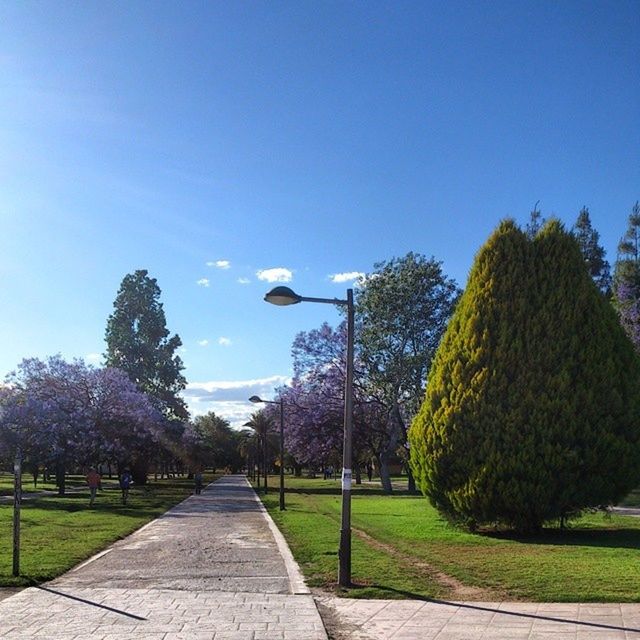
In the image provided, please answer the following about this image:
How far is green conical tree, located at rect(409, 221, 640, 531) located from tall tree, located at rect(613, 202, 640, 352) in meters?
22.6

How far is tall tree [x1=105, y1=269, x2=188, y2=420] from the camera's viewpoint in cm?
6088

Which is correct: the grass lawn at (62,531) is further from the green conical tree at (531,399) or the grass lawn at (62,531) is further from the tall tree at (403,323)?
the tall tree at (403,323)

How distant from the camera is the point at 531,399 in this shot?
666 inches

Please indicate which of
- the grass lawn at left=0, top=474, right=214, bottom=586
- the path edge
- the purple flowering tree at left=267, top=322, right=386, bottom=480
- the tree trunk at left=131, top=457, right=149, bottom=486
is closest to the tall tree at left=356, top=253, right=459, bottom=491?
the purple flowering tree at left=267, top=322, right=386, bottom=480

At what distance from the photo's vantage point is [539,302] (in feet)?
58.5

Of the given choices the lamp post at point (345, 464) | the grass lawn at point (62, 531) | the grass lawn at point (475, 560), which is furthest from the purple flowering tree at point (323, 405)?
the lamp post at point (345, 464)

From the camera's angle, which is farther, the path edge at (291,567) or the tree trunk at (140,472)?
the tree trunk at (140,472)

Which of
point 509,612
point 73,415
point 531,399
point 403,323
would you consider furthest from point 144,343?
point 509,612

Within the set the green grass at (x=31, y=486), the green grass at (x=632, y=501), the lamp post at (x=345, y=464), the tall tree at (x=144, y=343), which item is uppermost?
the tall tree at (x=144, y=343)

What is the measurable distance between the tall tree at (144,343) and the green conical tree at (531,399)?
4463 centimetres

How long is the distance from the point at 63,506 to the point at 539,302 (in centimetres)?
2362

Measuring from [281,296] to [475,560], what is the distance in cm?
649

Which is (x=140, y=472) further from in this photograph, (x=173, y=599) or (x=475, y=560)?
(x=173, y=599)

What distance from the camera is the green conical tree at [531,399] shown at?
54.7ft
